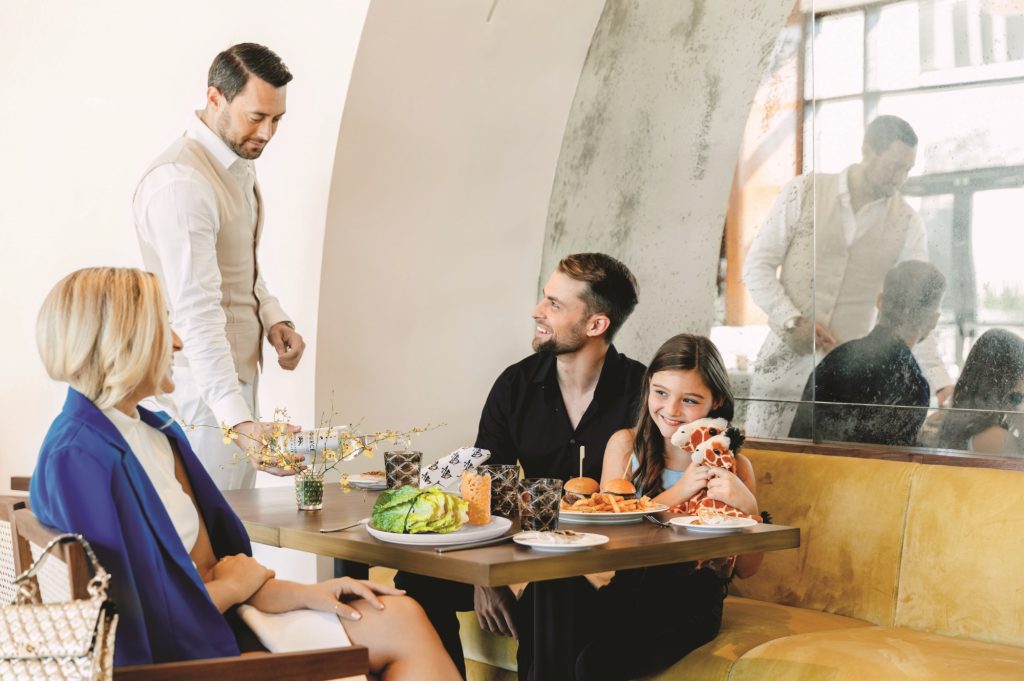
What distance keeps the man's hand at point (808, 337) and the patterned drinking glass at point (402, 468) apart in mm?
1436

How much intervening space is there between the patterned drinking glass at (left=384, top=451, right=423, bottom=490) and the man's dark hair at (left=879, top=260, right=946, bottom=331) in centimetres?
152

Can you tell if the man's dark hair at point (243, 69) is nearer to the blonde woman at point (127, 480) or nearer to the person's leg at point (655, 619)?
the blonde woman at point (127, 480)

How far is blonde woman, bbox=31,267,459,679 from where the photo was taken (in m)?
1.86

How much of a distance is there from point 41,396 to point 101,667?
4.17m

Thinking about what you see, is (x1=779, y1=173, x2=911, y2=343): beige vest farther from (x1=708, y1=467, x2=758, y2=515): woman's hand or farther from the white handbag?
the white handbag

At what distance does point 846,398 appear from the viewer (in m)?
3.54

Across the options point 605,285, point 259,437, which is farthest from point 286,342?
point 605,285

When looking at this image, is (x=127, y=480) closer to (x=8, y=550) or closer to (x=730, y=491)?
(x=8, y=550)

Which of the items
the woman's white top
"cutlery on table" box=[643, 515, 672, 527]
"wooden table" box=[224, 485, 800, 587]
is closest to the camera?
"wooden table" box=[224, 485, 800, 587]

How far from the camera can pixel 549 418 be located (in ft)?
11.4

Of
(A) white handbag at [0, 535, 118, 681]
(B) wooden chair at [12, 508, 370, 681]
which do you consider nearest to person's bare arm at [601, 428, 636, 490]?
(B) wooden chair at [12, 508, 370, 681]

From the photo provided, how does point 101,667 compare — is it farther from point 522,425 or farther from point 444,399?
point 444,399

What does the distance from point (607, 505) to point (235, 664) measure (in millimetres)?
1094

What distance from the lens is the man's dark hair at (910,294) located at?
10.9ft
